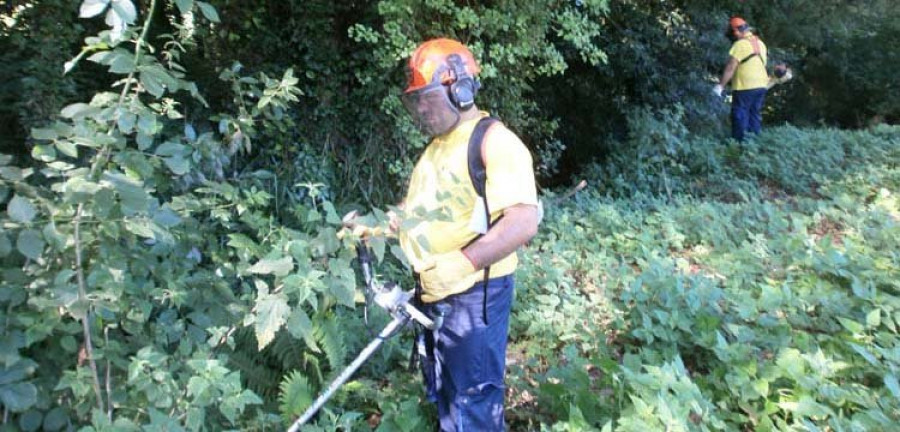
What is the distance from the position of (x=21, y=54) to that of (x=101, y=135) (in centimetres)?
487

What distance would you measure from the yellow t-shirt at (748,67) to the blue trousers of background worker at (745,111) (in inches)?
4.2

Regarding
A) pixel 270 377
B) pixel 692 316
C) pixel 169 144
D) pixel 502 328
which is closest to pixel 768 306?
pixel 692 316

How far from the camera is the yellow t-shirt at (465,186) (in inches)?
93.4

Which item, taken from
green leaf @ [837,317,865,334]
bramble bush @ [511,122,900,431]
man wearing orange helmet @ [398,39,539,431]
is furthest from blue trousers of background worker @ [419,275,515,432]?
green leaf @ [837,317,865,334]

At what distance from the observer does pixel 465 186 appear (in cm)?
245

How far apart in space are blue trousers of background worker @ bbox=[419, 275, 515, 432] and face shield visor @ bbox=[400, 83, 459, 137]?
65 cm

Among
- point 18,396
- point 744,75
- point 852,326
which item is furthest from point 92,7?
point 744,75

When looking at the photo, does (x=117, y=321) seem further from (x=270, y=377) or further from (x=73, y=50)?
(x=73, y=50)

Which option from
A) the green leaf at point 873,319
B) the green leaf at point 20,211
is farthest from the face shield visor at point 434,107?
the green leaf at point 873,319

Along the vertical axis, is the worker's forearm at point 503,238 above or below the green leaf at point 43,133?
below

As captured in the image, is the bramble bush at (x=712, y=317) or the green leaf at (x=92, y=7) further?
the bramble bush at (x=712, y=317)

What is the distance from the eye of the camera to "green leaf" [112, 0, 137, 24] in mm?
1637

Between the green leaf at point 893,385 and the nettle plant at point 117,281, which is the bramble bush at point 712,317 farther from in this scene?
the nettle plant at point 117,281

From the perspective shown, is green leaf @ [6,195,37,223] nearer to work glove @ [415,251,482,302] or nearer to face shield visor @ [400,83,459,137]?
work glove @ [415,251,482,302]
